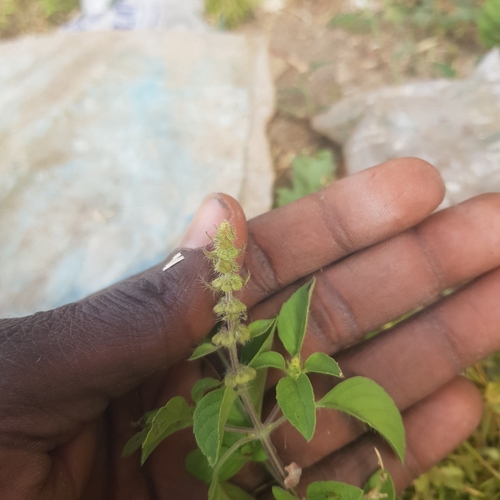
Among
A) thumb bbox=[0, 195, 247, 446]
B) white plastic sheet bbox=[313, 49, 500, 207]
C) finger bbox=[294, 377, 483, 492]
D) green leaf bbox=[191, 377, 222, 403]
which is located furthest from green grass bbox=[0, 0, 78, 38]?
finger bbox=[294, 377, 483, 492]

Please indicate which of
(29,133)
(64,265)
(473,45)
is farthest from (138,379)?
(473,45)

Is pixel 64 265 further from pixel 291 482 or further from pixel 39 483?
pixel 291 482

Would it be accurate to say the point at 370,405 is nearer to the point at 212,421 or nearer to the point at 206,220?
the point at 212,421

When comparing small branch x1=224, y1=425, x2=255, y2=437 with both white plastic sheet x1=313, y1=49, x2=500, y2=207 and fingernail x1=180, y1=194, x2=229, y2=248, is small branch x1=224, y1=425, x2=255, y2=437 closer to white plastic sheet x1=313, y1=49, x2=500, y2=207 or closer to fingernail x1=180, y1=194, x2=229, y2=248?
fingernail x1=180, y1=194, x2=229, y2=248

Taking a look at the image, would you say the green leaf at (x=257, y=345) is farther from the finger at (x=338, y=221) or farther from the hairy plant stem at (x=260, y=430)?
the finger at (x=338, y=221)

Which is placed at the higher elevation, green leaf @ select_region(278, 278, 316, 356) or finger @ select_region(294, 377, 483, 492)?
green leaf @ select_region(278, 278, 316, 356)

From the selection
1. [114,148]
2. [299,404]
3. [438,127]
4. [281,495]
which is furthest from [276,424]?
[114,148]
